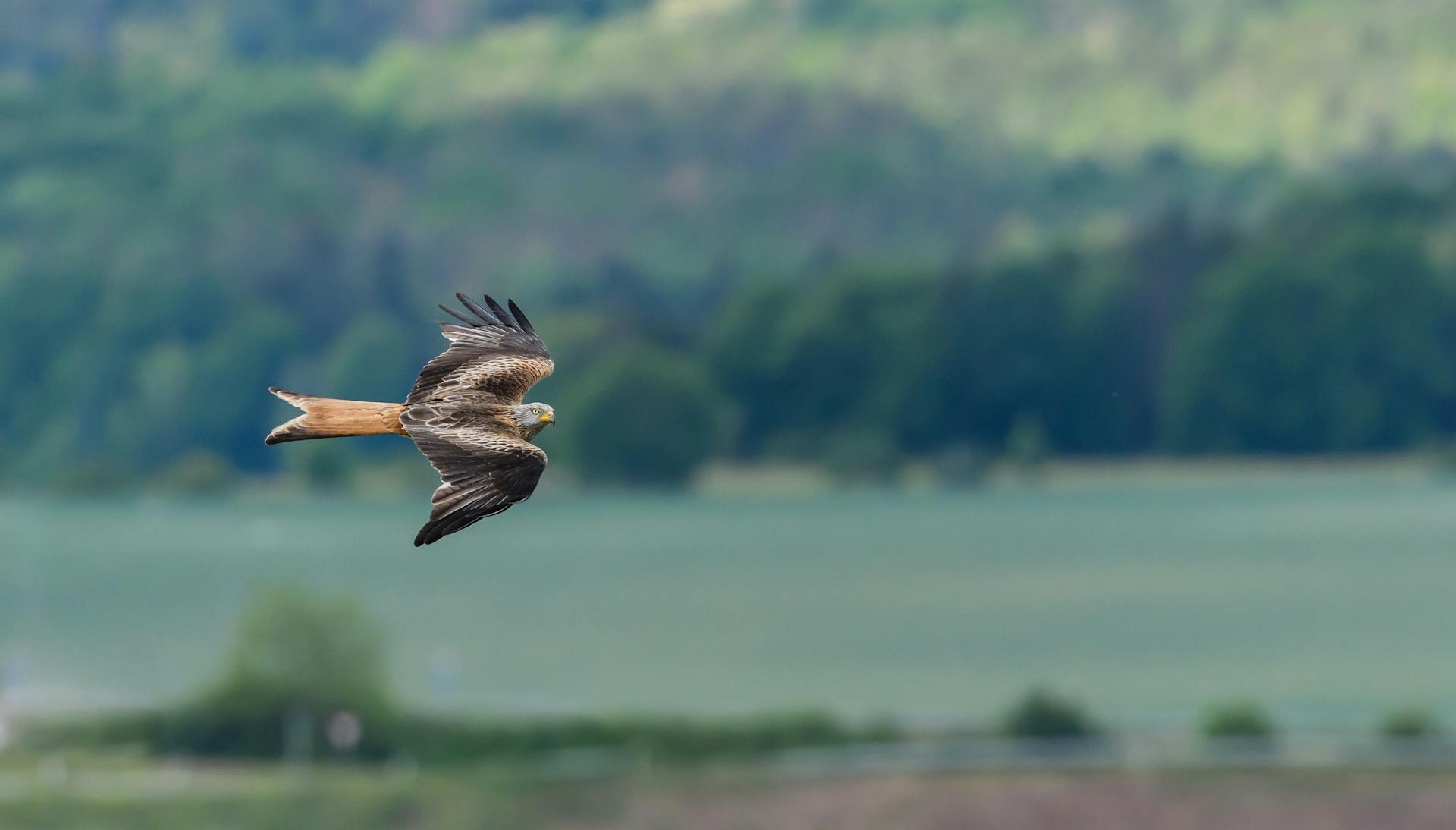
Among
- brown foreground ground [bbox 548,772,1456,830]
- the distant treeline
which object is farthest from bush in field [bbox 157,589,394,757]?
the distant treeline

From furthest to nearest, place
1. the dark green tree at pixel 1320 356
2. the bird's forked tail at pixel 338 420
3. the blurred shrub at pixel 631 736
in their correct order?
the dark green tree at pixel 1320 356 < the blurred shrub at pixel 631 736 < the bird's forked tail at pixel 338 420

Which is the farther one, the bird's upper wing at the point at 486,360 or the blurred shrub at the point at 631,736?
the blurred shrub at the point at 631,736

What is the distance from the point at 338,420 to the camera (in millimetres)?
13148

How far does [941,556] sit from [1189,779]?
80.8 m

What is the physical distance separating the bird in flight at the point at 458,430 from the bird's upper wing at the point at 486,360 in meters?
0.02

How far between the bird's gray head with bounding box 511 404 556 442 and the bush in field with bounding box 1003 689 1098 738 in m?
76.2

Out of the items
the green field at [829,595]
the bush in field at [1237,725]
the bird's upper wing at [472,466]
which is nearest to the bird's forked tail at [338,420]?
the bird's upper wing at [472,466]

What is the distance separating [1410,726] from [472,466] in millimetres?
81100

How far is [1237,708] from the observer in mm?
90812

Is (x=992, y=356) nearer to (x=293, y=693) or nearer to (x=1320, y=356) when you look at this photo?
(x=1320, y=356)

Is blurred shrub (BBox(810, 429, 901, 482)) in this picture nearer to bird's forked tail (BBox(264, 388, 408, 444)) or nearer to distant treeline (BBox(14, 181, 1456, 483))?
distant treeline (BBox(14, 181, 1456, 483))

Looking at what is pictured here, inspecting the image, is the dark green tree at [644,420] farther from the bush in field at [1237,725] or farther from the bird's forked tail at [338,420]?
the bird's forked tail at [338,420]

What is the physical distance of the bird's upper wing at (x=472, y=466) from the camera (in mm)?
12859

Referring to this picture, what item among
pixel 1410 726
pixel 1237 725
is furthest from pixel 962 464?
pixel 1237 725
